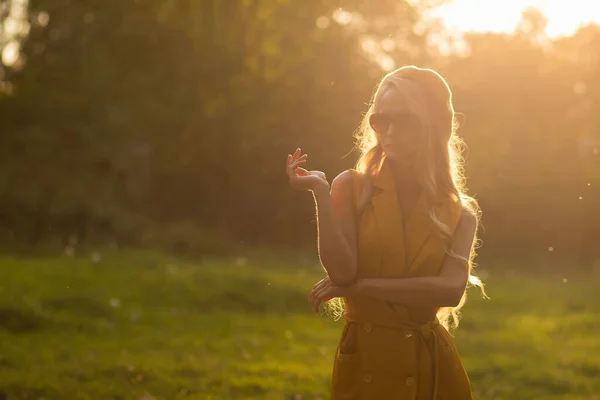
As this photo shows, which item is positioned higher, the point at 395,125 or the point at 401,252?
the point at 395,125

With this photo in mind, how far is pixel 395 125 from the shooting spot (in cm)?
319

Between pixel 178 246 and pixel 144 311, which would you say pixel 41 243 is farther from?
pixel 144 311

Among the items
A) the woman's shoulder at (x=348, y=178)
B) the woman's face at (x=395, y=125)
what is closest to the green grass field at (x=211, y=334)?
the woman's shoulder at (x=348, y=178)

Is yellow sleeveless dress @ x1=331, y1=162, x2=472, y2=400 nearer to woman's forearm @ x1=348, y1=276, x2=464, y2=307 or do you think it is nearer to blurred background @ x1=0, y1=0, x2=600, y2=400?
woman's forearm @ x1=348, y1=276, x2=464, y2=307

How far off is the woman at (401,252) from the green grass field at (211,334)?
19.9ft

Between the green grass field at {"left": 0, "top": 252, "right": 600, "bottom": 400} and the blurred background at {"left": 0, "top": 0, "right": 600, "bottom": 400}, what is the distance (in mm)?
60

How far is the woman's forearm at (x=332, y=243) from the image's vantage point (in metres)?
3.11

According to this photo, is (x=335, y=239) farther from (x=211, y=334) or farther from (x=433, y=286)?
(x=211, y=334)

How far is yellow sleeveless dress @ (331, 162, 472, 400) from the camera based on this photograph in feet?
10.6

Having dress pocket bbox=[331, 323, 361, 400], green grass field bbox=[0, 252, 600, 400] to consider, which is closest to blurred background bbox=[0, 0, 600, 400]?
green grass field bbox=[0, 252, 600, 400]

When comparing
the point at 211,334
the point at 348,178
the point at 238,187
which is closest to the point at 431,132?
the point at 348,178

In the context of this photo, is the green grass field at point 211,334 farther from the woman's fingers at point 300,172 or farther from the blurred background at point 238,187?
the woman's fingers at point 300,172

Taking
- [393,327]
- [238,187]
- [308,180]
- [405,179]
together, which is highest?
[238,187]

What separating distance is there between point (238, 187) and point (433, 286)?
2598 cm
